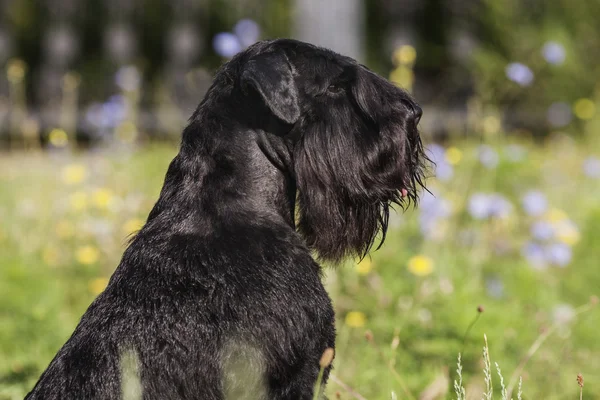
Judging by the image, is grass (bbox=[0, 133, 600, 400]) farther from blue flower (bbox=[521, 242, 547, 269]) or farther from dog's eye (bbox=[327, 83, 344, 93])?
dog's eye (bbox=[327, 83, 344, 93])

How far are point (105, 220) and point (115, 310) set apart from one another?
2.78 m

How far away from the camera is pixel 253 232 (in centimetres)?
221

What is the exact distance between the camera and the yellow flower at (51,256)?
14.9 ft

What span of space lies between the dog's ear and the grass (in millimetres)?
770

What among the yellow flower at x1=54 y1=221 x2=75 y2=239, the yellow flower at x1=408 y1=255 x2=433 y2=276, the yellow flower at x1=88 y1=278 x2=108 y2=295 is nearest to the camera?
the yellow flower at x1=408 y1=255 x2=433 y2=276

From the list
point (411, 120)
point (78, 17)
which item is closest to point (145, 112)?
point (78, 17)

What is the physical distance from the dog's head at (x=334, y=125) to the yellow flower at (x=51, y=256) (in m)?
2.49

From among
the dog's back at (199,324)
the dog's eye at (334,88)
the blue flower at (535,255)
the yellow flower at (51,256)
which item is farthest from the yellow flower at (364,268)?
the yellow flower at (51,256)

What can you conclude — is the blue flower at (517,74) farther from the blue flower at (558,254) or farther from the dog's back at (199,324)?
the dog's back at (199,324)

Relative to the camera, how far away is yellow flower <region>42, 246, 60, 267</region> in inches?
179

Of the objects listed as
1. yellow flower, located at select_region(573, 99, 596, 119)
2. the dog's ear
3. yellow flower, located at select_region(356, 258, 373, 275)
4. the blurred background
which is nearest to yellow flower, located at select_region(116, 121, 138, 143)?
the blurred background

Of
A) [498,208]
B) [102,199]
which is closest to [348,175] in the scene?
[498,208]

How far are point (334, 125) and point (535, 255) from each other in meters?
2.24

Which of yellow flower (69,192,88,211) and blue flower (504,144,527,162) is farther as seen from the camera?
blue flower (504,144,527,162)
